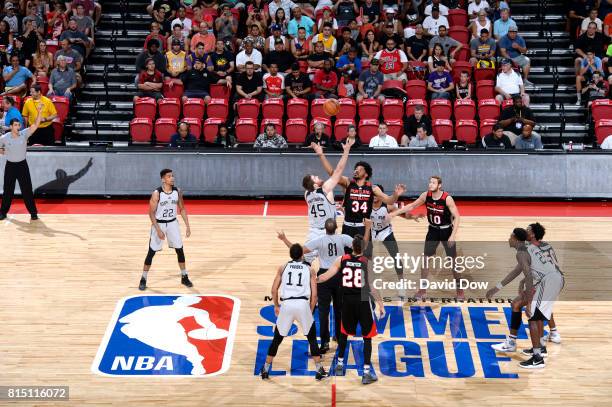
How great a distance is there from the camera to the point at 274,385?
468 inches

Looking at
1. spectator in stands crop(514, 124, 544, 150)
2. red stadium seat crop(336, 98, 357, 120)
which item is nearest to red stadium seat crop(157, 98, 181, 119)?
red stadium seat crop(336, 98, 357, 120)

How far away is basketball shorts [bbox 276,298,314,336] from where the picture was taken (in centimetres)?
1178

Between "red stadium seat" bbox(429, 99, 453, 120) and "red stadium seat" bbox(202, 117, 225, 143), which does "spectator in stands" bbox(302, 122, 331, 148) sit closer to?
"red stadium seat" bbox(202, 117, 225, 143)

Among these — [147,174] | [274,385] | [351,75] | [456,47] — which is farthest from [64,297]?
[456,47]

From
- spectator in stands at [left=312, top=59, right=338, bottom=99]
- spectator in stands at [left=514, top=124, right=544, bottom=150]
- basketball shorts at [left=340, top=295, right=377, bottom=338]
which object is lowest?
basketball shorts at [left=340, top=295, right=377, bottom=338]

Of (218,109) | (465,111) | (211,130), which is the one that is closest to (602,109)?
(465,111)

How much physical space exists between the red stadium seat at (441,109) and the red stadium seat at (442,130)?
0.46m

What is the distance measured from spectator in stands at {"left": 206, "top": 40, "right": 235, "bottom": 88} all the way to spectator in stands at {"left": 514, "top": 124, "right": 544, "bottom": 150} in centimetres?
697

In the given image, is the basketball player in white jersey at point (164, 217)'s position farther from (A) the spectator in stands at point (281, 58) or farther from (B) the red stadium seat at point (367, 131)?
(A) the spectator in stands at point (281, 58)

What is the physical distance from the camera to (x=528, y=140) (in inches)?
804

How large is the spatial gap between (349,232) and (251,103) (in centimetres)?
819

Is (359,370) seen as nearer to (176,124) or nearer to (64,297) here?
(64,297)

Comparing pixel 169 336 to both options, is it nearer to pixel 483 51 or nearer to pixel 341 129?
pixel 341 129

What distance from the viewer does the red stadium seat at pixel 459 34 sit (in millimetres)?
23734
